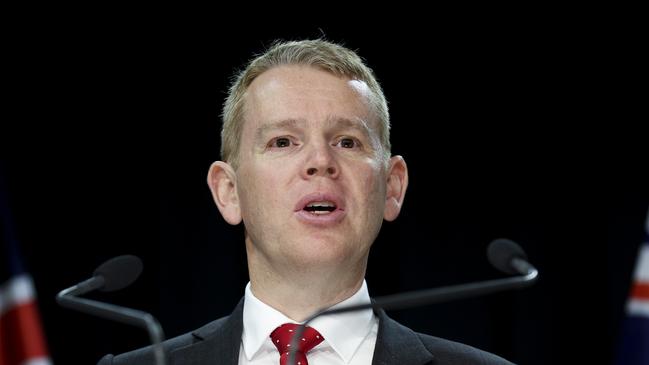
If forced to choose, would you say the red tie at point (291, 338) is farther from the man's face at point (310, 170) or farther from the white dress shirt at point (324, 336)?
the man's face at point (310, 170)

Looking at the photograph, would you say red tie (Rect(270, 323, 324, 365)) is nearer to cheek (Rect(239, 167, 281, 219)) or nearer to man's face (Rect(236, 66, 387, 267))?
man's face (Rect(236, 66, 387, 267))

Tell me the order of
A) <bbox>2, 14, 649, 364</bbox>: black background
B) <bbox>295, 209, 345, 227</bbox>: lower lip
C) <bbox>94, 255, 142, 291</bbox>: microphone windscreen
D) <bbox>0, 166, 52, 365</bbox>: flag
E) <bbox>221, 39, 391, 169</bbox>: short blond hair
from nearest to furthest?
<bbox>94, 255, 142, 291</bbox>: microphone windscreen
<bbox>295, 209, 345, 227</bbox>: lower lip
<bbox>221, 39, 391, 169</bbox>: short blond hair
<bbox>0, 166, 52, 365</bbox>: flag
<bbox>2, 14, 649, 364</bbox>: black background

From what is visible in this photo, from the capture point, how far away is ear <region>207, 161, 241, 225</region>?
2.27m

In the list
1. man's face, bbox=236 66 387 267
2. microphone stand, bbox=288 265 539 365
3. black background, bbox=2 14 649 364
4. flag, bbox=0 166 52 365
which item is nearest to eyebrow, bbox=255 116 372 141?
man's face, bbox=236 66 387 267

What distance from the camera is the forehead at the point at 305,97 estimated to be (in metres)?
2.16

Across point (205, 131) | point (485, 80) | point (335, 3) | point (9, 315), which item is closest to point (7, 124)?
point (205, 131)

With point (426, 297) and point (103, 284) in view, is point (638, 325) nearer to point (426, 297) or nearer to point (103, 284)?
point (426, 297)

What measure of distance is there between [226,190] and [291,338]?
0.44m

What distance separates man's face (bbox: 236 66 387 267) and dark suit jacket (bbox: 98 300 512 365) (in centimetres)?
18

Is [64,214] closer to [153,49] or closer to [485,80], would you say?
[153,49]

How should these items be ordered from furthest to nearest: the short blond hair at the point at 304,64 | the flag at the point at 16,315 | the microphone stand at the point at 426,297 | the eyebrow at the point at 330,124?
1. the flag at the point at 16,315
2. the short blond hair at the point at 304,64
3. the eyebrow at the point at 330,124
4. the microphone stand at the point at 426,297

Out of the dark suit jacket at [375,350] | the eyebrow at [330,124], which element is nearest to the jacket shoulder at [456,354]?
the dark suit jacket at [375,350]

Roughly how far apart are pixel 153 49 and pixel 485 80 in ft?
4.21

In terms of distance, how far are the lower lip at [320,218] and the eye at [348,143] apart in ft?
0.60
